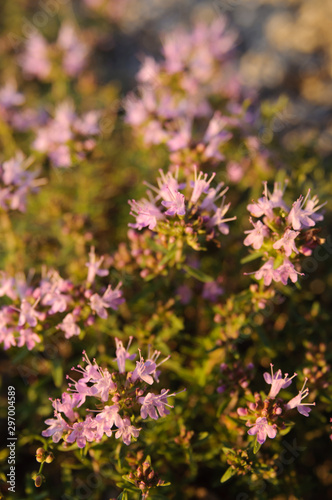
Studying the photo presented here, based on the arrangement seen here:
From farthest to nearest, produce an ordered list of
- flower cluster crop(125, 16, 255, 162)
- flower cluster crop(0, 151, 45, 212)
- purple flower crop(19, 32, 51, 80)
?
1. purple flower crop(19, 32, 51, 80)
2. flower cluster crop(125, 16, 255, 162)
3. flower cluster crop(0, 151, 45, 212)

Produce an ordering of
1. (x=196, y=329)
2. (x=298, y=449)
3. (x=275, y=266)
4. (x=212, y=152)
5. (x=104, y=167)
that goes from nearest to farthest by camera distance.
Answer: (x=275, y=266)
(x=298, y=449)
(x=212, y=152)
(x=196, y=329)
(x=104, y=167)

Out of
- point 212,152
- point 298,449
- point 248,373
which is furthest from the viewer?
point 212,152

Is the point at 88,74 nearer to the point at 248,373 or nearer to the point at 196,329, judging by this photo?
the point at 196,329

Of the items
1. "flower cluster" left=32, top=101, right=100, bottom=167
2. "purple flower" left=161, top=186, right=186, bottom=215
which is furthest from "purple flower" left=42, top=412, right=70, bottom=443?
"flower cluster" left=32, top=101, right=100, bottom=167

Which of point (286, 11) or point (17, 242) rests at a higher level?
point (286, 11)

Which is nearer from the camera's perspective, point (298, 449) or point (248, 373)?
point (248, 373)

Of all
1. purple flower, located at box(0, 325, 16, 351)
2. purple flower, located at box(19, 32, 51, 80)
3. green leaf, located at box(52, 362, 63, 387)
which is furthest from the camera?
purple flower, located at box(19, 32, 51, 80)

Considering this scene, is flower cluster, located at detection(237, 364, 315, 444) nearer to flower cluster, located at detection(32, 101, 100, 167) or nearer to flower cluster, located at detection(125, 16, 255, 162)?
flower cluster, located at detection(125, 16, 255, 162)

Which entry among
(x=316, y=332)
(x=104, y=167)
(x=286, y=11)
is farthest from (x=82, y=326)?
(x=286, y=11)
